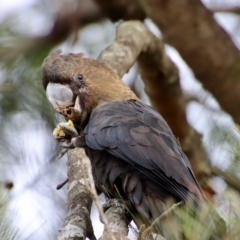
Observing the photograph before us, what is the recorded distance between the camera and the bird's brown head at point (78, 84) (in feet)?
9.96

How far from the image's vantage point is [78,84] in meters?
3.15

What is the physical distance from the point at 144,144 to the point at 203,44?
3.08ft

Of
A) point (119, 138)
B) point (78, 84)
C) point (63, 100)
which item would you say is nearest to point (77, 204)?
point (119, 138)

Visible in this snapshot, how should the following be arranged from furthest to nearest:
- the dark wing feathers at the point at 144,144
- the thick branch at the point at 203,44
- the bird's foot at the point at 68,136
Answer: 1. the thick branch at the point at 203,44
2. the bird's foot at the point at 68,136
3. the dark wing feathers at the point at 144,144

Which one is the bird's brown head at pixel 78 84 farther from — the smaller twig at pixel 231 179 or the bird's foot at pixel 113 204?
the smaller twig at pixel 231 179

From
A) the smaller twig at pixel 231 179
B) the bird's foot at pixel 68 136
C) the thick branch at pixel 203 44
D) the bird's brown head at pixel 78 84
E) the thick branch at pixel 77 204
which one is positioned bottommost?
the thick branch at pixel 77 204

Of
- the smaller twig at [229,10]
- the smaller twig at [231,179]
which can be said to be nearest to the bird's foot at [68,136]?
the smaller twig at [231,179]

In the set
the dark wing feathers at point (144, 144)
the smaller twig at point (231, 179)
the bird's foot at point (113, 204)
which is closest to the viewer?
the smaller twig at point (231, 179)

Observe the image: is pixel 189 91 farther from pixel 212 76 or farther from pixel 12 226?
pixel 12 226

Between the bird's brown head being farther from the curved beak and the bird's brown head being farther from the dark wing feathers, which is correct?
the dark wing feathers

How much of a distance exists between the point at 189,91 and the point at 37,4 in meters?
1.11

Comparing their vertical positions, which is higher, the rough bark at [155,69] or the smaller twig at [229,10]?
the smaller twig at [229,10]

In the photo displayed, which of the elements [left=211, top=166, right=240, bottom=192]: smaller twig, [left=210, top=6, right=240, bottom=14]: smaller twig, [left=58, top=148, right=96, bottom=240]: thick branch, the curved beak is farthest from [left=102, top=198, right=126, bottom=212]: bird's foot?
[left=210, top=6, right=240, bottom=14]: smaller twig

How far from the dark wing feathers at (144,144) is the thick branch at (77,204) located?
0.15 m
